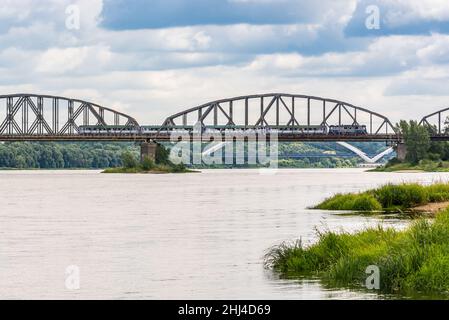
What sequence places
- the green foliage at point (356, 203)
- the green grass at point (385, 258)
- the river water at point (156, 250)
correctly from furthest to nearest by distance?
the green foliage at point (356, 203), the river water at point (156, 250), the green grass at point (385, 258)

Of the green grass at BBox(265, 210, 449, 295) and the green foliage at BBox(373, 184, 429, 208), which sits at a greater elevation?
the green foliage at BBox(373, 184, 429, 208)

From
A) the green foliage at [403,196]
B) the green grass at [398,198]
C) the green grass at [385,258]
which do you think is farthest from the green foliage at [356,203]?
the green grass at [385,258]

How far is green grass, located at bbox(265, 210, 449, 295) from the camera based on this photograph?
28109mm

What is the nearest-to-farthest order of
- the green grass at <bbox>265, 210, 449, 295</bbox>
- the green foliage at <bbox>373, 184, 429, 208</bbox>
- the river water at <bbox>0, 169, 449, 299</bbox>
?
the green grass at <bbox>265, 210, 449, 295</bbox> → the river water at <bbox>0, 169, 449, 299</bbox> → the green foliage at <bbox>373, 184, 429, 208</bbox>

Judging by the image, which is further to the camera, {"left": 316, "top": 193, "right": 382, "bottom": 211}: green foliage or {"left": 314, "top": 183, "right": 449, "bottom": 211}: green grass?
{"left": 316, "top": 193, "right": 382, "bottom": 211}: green foliage

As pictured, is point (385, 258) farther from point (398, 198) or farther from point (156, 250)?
point (398, 198)

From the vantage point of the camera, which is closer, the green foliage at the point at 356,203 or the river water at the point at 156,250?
the river water at the point at 156,250

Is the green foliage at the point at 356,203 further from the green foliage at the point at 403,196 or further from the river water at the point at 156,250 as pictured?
the river water at the point at 156,250

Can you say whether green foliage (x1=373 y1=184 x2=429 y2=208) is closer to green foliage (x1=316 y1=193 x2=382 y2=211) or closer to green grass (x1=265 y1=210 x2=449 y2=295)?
green foliage (x1=316 y1=193 x2=382 y2=211)

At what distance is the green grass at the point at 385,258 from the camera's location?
92.2 feet

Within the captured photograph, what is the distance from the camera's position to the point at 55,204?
84312mm

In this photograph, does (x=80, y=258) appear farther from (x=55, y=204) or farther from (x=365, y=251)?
(x=55, y=204)

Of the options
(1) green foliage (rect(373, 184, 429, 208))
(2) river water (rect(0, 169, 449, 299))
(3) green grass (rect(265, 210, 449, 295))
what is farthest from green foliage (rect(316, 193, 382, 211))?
(3) green grass (rect(265, 210, 449, 295))
